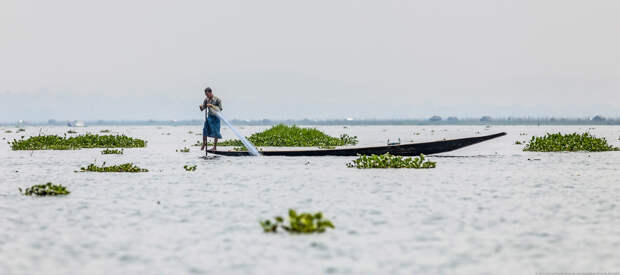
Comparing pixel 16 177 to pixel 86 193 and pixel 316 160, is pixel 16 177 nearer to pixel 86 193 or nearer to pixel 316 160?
pixel 86 193

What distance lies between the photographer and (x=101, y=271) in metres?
6.80

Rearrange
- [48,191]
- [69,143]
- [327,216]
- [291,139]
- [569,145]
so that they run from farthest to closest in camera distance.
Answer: [291,139]
[69,143]
[569,145]
[48,191]
[327,216]

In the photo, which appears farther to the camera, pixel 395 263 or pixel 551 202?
pixel 551 202

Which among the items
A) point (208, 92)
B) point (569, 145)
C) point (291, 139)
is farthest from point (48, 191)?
point (569, 145)

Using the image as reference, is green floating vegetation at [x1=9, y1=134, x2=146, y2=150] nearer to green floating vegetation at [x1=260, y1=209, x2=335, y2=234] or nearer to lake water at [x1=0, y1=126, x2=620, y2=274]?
lake water at [x1=0, y1=126, x2=620, y2=274]

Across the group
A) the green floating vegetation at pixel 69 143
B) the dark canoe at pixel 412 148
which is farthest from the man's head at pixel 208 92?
the green floating vegetation at pixel 69 143

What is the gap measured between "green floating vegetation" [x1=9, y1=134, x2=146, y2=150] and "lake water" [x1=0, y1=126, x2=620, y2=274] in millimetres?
14099

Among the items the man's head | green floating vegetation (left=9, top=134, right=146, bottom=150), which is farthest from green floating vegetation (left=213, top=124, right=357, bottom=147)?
the man's head

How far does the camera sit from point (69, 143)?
32.4m

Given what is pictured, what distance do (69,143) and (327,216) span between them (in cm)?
2523

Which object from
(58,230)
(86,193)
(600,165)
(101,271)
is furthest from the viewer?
(600,165)

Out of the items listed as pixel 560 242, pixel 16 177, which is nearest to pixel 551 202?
pixel 560 242

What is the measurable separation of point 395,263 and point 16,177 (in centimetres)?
1347

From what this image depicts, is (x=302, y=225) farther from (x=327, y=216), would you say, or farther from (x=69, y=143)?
(x=69, y=143)
